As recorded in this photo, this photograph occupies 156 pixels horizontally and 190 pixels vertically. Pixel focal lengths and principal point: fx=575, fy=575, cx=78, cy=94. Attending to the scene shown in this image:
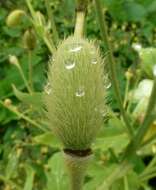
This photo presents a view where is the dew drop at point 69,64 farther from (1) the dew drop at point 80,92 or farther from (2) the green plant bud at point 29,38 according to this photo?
(2) the green plant bud at point 29,38

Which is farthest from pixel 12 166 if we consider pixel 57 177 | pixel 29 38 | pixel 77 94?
pixel 77 94

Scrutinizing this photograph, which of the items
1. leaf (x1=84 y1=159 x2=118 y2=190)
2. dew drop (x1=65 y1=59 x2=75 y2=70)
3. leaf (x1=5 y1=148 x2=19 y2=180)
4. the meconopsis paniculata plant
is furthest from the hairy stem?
leaf (x1=5 y1=148 x2=19 y2=180)

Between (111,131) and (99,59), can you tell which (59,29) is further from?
(99,59)

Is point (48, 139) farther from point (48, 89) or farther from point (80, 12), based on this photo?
point (48, 89)

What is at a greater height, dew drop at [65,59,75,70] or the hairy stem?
dew drop at [65,59,75,70]

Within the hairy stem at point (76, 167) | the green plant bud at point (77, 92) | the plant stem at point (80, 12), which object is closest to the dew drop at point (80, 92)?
the green plant bud at point (77, 92)

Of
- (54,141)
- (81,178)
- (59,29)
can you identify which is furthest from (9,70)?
(81,178)

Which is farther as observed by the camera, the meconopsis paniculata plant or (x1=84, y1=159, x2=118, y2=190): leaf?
(x1=84, y1=159, x2=118, y2=190): leaf

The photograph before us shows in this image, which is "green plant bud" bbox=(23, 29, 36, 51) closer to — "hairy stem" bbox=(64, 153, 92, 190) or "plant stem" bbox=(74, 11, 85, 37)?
"plant stem" bbox=(74, 11, 85, 37)
